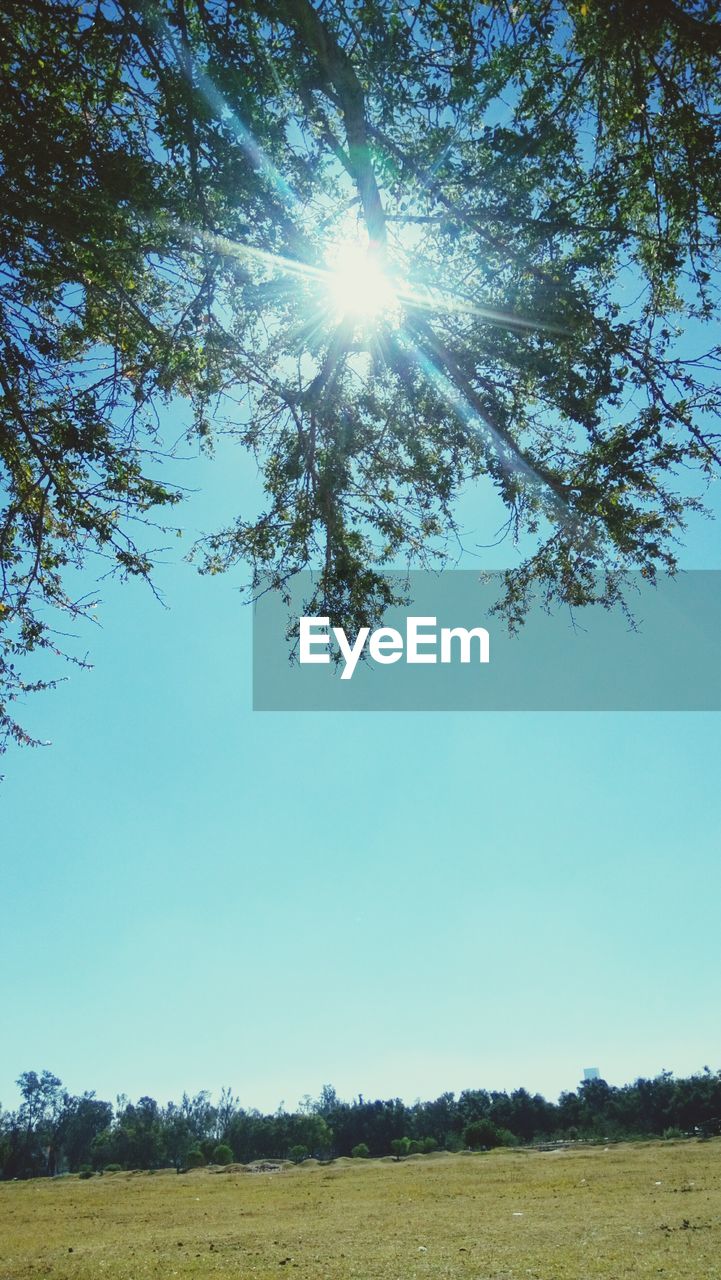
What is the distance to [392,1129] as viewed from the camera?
231ft

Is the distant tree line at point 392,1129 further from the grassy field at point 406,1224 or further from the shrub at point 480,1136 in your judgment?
the grassy field at point 406,1224

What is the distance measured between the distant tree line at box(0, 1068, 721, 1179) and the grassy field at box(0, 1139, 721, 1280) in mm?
24095

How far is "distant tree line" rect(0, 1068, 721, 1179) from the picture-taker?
6075cm

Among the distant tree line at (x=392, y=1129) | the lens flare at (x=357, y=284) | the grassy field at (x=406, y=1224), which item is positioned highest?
the lens flare at (x=357, y=284)

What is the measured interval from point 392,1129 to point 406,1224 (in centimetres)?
5779

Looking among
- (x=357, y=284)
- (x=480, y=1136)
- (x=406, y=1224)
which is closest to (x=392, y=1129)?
(x=480, y=1136)

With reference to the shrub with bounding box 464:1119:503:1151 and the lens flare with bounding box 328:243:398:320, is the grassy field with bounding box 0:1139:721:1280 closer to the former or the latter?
the lens flare with bounding box 328:243:398:320

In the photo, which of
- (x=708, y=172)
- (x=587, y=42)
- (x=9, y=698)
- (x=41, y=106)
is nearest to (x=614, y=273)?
(x=708, y=172)

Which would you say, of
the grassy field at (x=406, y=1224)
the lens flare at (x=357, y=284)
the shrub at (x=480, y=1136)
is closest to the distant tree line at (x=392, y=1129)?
the shrub at (x=480, y=1136)

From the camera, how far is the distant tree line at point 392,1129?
6075 cm

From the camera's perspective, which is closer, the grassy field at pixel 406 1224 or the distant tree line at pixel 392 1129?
the grassy field at pixel 406 1224

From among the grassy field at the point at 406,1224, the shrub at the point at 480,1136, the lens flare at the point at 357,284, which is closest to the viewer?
the lens flare at the point at 357,284

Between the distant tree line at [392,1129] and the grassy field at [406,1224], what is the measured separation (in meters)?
24.1

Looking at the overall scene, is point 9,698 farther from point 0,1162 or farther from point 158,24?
point 0,1162
